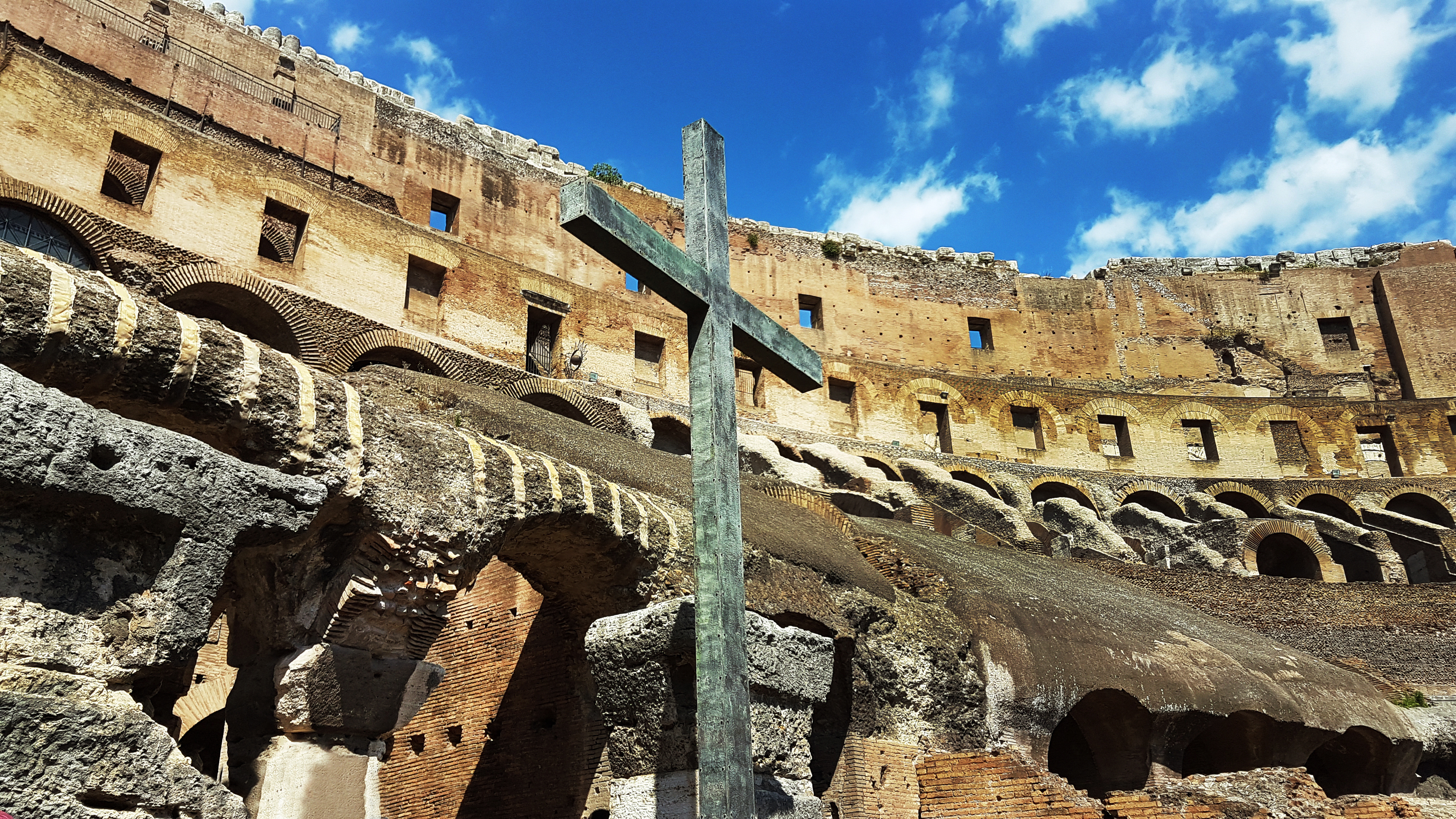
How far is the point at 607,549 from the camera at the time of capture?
22.2 feet

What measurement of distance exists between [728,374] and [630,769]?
191cm

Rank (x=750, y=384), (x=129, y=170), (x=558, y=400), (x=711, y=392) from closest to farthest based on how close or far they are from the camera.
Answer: (x=711, y=392) → (x=129, y=170) → (x=558, y=400) → (x=750, y=384)

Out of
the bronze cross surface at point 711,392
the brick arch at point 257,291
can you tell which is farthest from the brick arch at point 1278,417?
the bronze cross surface at point 711,392

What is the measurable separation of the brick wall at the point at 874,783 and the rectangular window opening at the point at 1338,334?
102ft

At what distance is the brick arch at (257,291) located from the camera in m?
15.2

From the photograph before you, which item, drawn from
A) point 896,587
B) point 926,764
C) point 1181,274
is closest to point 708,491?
point 926,764

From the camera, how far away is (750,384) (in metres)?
25.6

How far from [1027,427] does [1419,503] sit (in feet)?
32.1

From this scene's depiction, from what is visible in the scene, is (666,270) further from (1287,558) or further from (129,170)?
(1287,558)

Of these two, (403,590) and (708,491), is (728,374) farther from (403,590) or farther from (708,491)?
(403,590)

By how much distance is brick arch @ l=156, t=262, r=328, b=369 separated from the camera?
15203 mm

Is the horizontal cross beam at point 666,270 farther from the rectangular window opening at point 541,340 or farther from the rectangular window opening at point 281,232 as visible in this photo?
the rectangular window opening at point 541,340

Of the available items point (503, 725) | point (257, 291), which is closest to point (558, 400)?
point (257, 291)

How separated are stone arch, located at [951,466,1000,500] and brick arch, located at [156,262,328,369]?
15.5 m
